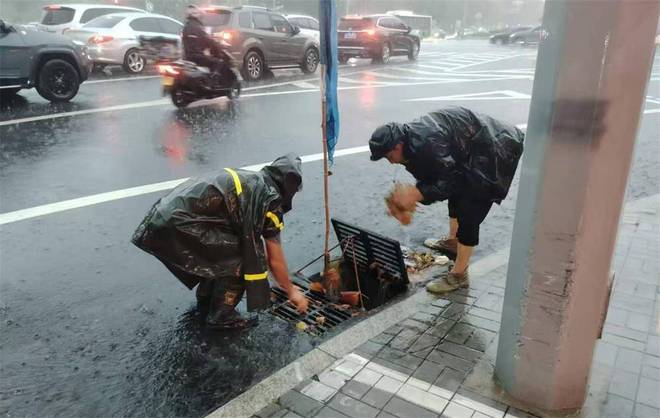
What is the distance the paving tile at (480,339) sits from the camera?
3021 mm

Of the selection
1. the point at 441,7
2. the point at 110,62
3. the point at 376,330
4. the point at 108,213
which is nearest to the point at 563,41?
the point at 376,330

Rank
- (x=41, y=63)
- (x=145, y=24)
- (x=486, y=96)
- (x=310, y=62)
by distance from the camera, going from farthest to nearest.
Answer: (x=310, y=62)
(x=145, y=24)
(x=486, y=96)
(x=41, y=63)

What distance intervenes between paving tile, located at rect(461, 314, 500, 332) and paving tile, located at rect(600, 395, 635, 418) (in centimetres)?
75

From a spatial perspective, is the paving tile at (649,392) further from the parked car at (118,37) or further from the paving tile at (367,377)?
the parked car at (118,37)

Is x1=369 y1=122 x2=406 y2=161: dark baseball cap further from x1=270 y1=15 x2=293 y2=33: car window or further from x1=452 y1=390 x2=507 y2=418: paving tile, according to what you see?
x1=270 y1=15 x2=293 y2=33: car window

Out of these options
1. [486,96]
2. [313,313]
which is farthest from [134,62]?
[313,313]

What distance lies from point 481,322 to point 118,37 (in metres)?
12.7

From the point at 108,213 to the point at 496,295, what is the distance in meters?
3.51

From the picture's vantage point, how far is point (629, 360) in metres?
2.90

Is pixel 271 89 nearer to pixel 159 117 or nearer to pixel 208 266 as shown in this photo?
pixel 159 117

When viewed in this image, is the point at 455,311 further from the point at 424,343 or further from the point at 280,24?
the point at 280,24

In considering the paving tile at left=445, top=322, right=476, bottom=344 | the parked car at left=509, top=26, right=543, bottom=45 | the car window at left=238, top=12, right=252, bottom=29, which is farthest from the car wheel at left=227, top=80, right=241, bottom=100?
the parked car at left=509, top=26, right=543, bottom=45

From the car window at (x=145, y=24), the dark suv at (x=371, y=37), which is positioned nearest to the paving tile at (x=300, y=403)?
the car window at (x=145, y=24)

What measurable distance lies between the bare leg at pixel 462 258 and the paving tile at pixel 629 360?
3.83 ft
